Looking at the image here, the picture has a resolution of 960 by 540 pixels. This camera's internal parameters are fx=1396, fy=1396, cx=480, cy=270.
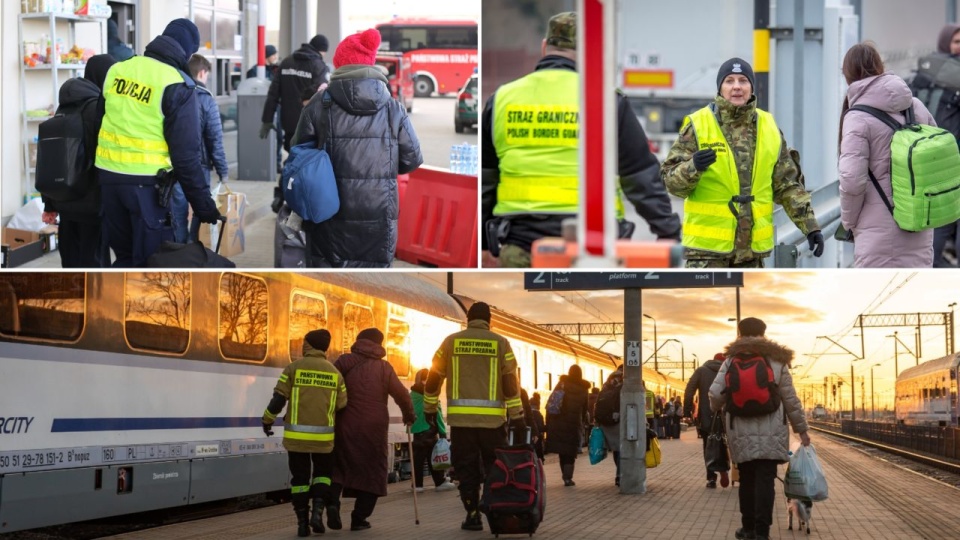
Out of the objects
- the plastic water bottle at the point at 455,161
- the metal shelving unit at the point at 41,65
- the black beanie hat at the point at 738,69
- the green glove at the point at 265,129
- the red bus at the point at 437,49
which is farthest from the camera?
the red bus at the point at 437,49

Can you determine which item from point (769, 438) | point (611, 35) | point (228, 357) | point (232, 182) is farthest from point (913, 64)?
point (232, 182)

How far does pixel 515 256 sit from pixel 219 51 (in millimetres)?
9547

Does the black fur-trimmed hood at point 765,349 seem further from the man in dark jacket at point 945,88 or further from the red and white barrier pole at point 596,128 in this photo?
the red and white barrier pole at point 596,128

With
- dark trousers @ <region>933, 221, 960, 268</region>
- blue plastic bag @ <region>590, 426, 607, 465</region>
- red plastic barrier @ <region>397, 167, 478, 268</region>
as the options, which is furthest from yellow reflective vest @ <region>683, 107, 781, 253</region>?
blue plastic bag @ <region>590, 426, 607, 465</region>

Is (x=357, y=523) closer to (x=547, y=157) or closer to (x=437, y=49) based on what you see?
(x=547, y=157)

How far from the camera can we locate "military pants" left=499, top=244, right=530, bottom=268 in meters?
6.35

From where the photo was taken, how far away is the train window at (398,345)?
11.2m

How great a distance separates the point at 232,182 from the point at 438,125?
6.06 metres

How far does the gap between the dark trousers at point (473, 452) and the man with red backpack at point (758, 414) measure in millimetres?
1227

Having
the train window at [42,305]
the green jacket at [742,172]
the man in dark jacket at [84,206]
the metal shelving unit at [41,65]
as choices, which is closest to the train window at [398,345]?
the metal shelving unit at [41,65]

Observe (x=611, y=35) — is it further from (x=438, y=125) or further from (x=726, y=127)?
(x=438, y=125)

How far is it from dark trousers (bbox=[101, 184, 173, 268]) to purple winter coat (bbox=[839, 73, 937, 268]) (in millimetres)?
3562

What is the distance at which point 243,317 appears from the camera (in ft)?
28.2

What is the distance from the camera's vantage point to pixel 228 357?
27.7 ft
